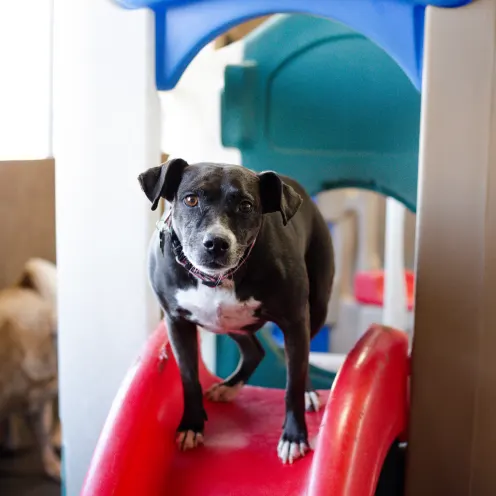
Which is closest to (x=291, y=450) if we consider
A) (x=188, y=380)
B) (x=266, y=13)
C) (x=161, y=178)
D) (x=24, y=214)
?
(x=188, y=380)

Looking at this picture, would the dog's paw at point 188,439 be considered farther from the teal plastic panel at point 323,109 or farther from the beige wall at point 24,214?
the beige wall at point 24,214

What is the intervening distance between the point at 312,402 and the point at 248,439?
16 centimetres


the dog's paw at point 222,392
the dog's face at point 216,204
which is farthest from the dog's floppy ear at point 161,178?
the dog's paw at point 222,392

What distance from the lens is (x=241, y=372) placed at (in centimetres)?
122

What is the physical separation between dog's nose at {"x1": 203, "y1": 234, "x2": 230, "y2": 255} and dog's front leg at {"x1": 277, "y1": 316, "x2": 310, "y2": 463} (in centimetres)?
21

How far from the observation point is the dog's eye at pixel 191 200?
851mm

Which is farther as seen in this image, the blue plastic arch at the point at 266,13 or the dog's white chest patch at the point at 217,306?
the blue plastic arch at the point at 266,13

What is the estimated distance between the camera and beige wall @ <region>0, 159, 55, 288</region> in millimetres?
1614

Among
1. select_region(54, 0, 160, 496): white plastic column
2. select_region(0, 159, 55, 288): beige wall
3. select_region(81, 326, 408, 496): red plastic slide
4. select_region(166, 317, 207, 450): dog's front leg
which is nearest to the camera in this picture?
select_region(81, 326, 408, 496): red plastic slide

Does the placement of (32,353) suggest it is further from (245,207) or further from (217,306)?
(245,207)

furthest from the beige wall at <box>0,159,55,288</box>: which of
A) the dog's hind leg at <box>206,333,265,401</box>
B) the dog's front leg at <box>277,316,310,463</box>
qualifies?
the dog's front leg at <box>277,316,310,463</box>

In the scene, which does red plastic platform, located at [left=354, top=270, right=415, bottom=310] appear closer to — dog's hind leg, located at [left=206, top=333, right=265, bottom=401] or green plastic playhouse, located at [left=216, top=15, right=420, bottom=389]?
green plastic playhouse, located at [left=216, top=15, right=420, bottom=389]

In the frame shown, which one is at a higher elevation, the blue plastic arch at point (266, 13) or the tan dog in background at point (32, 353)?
the blue plastic arch at point (266, 13)

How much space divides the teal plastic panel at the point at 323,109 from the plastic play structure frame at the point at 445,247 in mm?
396
